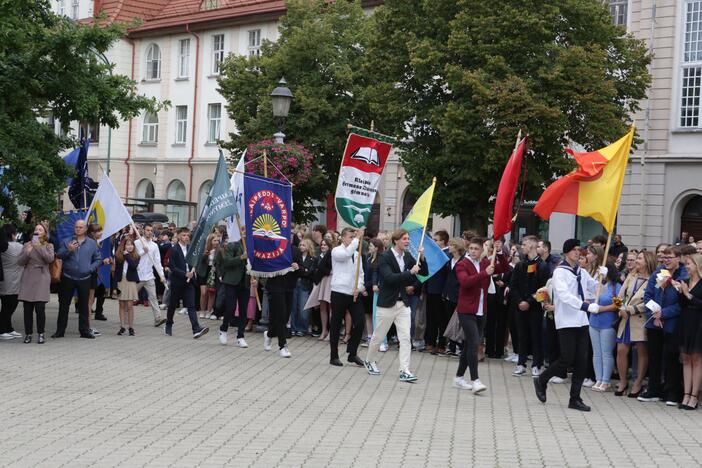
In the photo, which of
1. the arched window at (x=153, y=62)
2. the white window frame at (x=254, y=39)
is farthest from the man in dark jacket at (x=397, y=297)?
the arched window at (x=153, y=62)

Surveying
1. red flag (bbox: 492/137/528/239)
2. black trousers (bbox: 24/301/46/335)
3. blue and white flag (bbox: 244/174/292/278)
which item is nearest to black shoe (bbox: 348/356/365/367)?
blue and white flag (bbox: 244/174/292/278)

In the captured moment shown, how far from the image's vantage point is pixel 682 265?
13.4 meters

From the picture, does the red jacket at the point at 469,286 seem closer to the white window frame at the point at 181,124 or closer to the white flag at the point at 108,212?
the white flag at the point at 108,212

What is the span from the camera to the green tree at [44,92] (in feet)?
57.3

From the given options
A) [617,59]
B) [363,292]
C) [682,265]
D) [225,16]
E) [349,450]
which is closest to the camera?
[349,450]

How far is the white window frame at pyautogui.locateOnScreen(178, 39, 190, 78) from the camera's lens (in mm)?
53438

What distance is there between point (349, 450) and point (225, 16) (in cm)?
4313

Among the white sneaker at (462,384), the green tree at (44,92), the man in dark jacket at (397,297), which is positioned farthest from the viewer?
the green tree at (44,92)

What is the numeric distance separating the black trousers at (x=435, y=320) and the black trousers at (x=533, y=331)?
8.01 feet

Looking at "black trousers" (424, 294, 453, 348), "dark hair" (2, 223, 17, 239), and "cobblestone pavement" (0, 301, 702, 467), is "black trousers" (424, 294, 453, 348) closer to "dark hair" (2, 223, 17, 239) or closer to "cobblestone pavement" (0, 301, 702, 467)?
"cobblestone pavement" (0, 301, 702, 467)

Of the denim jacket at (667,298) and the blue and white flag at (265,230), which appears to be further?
the blue and white flag at (265,230)

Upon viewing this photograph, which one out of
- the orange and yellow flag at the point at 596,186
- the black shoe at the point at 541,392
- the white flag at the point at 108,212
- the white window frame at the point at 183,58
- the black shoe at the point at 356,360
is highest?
the white window frame at the point at 183,58

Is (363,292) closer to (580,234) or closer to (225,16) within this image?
(580,234)

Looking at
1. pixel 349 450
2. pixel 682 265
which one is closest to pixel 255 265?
pixel 682 265
